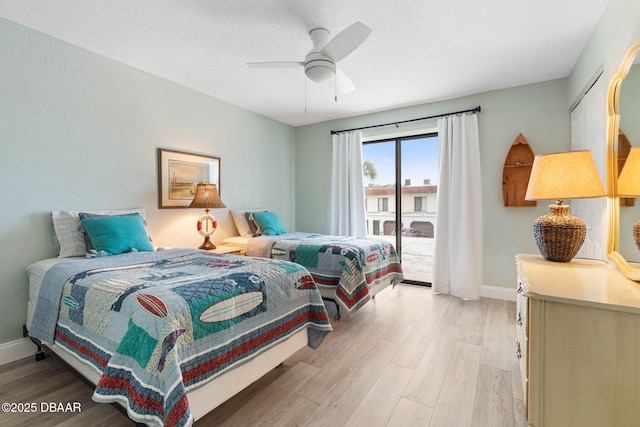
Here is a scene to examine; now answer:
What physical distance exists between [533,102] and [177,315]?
160 inches

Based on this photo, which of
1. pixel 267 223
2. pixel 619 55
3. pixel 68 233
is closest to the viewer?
pixel 619 55

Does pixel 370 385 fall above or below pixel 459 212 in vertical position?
below

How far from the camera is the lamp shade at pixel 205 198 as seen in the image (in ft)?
10.4

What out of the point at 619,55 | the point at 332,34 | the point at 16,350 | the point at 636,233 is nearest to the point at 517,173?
the point at 619,55

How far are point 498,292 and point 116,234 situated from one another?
4088mm

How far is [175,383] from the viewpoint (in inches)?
44.8

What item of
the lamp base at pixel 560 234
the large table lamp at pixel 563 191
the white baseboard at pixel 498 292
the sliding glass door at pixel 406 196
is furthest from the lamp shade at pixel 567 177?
the sliding glass door at pixel 406 196

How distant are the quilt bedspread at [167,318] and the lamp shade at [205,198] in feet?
3.67

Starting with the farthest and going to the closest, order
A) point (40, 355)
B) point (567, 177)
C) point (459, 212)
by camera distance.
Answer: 1. point (459, 212)
2. point (40, 355)
3. point (567, 177)

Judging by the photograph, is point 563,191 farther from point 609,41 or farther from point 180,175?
point 180,175

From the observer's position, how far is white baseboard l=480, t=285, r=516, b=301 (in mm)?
A: 3455

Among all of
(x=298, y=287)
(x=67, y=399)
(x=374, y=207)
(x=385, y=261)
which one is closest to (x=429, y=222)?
(x=374, y=207)

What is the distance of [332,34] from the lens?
2346mm

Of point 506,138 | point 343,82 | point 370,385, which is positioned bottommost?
point 370,385
